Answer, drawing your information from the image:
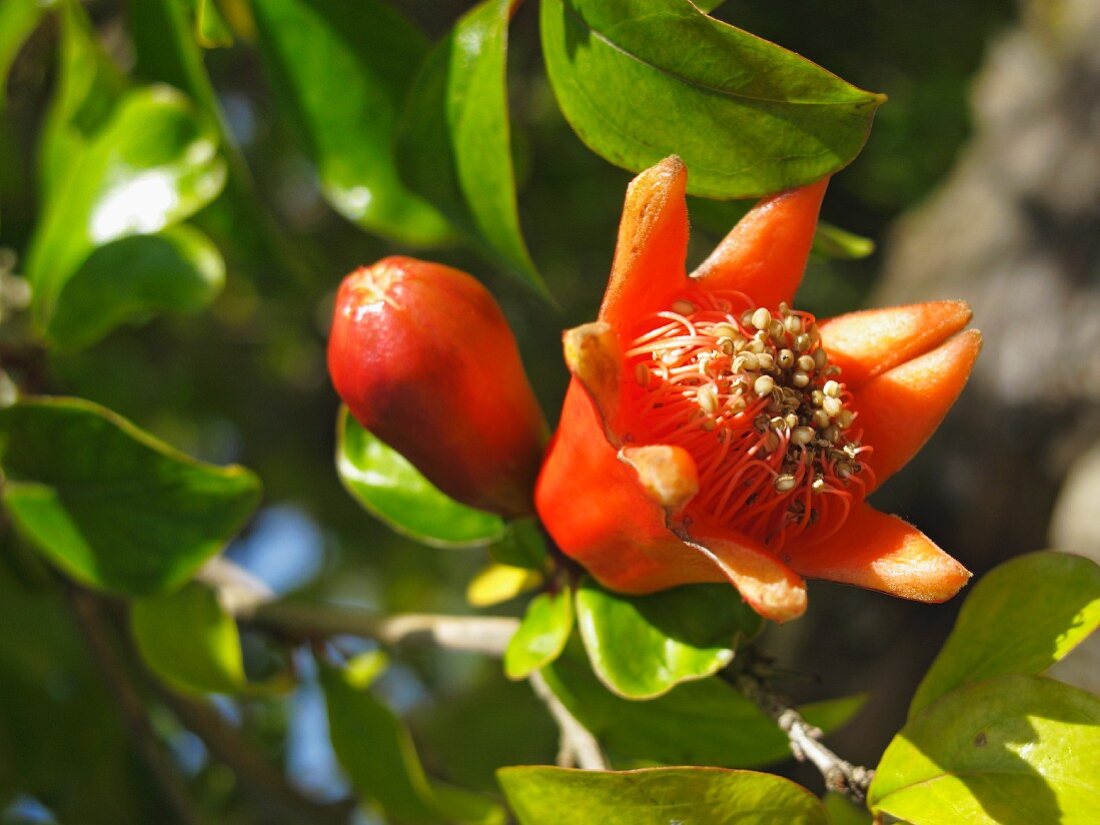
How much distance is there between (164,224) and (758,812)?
109cm

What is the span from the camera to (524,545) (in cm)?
127

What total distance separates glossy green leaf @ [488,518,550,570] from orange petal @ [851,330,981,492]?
39 cm

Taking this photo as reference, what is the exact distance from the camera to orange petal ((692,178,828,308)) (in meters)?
1.03

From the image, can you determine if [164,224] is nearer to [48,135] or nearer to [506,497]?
[48,135]

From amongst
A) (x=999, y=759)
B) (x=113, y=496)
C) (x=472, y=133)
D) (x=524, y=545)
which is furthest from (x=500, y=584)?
(x=999, y=759)

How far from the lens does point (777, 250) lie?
104cm

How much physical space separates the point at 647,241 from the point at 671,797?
1.56ft

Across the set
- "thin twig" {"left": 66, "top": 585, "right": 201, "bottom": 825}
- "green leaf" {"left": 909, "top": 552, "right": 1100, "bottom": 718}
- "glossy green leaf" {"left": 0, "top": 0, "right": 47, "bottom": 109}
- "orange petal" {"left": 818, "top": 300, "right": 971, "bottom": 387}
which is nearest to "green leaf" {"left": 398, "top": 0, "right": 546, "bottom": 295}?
"orange petal" {"left": 818, "top": 300, "right": 971, "bottom": 387}

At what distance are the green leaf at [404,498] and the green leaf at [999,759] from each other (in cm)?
51

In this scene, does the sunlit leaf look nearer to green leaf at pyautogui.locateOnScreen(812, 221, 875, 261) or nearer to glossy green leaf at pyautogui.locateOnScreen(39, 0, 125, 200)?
green leaf at pyautogui.locateOnScreen(812, 221, 875, 261)

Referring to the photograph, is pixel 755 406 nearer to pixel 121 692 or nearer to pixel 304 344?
pixel 121 692

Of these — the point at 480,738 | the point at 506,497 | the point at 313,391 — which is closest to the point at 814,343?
the point at 506,497

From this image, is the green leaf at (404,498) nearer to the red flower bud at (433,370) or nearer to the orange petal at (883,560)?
the red flower bud at (433,370)

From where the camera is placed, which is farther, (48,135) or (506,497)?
(48,135)
